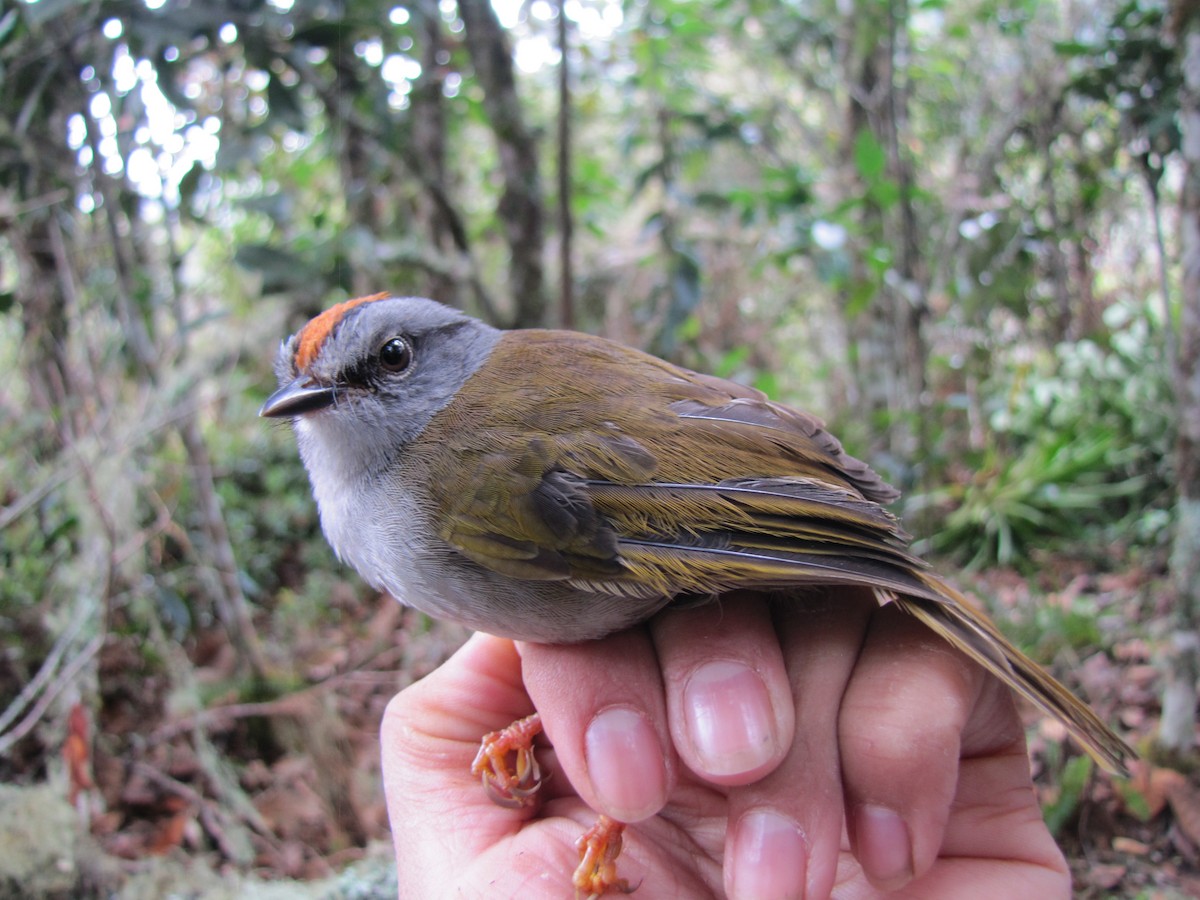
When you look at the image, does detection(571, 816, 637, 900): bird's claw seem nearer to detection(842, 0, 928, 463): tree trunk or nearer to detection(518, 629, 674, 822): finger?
detection(518, 629, 674, 822): finger

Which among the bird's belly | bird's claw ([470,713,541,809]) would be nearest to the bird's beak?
the bird's belly

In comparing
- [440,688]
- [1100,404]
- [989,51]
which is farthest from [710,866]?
[989,51]

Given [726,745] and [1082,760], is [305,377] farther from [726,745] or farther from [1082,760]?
[1082,760]

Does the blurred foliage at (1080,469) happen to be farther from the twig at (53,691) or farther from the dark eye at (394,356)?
the twig at (53,691)

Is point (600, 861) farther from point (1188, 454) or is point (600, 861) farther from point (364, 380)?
point (1188, 454)

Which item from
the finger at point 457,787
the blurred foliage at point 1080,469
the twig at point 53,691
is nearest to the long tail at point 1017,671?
the finger at point 457,787

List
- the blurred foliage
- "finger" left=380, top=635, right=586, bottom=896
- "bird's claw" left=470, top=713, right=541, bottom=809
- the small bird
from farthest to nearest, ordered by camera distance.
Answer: the blurred foliage → "bird's claw" left=470, top=713, right=541, bottom=809 → "finger" left=380, top=635, right=586, bottom=896 → the small bird
